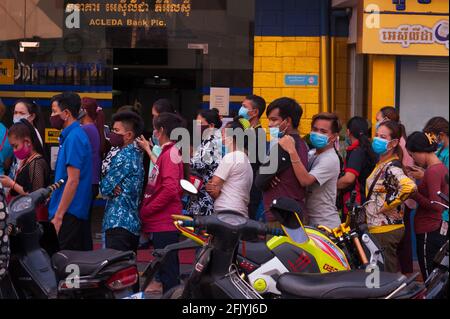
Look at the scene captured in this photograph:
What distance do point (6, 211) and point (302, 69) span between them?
20.8 feet

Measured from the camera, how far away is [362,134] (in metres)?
8.88

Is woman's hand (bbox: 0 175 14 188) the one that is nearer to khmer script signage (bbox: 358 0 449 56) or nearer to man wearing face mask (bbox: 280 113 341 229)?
man wearing face mask (bbox: 280 113 341 229)

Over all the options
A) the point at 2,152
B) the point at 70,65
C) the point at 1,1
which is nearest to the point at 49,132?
the point at 70,65

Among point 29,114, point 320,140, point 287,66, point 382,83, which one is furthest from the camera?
point 287,66

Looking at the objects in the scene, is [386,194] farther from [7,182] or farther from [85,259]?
[7,182]

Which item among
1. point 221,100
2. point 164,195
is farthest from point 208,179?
point 221,100

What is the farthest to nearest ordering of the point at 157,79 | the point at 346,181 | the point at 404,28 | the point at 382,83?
1. the point at 157,79
2. the point at 382,83
3. the point at 404,28
4. the point at 346,181

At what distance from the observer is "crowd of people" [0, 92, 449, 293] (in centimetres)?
747

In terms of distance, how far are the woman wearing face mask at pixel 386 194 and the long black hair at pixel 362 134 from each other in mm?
709

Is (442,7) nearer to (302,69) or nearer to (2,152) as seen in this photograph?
(302,69)

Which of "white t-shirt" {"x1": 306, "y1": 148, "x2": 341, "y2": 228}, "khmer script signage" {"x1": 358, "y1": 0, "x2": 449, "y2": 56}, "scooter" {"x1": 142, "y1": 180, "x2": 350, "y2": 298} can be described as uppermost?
"khmer script signage" {"x1": 358, "y1": 0, "x2": 449, "y2": 56}

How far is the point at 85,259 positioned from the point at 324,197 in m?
2.38

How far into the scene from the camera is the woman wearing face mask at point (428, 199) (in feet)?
25.9

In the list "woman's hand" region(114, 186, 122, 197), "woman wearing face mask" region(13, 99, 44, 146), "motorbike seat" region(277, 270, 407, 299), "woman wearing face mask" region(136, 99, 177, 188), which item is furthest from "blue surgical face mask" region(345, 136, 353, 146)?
"motorbike seat" region(277, 270, 407, 299)
